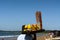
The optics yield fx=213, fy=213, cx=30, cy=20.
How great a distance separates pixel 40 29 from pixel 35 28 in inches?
3.9

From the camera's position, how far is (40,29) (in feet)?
11.4

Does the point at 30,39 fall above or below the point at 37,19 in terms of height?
below

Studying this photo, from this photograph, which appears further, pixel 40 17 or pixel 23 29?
pixel 23 29

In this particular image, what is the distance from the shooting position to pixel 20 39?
348cm

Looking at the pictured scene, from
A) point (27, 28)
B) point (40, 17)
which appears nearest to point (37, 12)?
point (40, 17)

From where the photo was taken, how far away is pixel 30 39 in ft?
11.6

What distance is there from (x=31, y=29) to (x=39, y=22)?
21 cm

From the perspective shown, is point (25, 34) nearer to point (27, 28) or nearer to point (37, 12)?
point (27, 28)

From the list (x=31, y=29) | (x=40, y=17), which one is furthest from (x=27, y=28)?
(x=40, y=17)

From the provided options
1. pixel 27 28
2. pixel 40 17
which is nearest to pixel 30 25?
pixel 27 28

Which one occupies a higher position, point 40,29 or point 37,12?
point 37,12

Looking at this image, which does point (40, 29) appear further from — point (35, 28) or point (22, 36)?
point (22, 36)

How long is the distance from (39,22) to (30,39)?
348mm

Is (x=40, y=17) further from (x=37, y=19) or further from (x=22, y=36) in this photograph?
(x=22, y=36)
